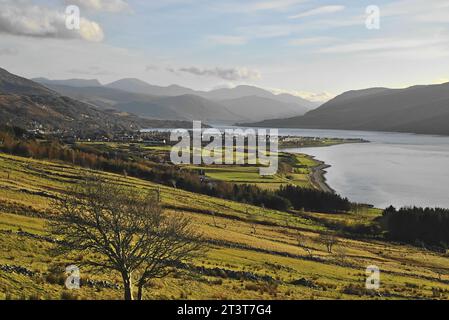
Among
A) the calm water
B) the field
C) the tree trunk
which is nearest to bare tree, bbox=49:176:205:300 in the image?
the tree trunk

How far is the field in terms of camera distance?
25.9 m

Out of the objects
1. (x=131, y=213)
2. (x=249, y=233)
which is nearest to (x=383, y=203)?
(x=249, y=233)

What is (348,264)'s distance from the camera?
49188 mm

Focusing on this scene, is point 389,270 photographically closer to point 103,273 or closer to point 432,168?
point 103,273

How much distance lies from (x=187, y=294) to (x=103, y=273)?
5.80 metres

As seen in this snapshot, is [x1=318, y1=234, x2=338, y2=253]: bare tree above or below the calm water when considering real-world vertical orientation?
below

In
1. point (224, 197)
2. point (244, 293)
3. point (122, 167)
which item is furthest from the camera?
point (122, 167)

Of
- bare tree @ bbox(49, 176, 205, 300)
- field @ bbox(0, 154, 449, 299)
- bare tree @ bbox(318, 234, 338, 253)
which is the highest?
bare tree @ bbox(49, 176, 205, 300)

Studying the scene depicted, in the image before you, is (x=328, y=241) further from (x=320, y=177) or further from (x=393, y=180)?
(x=393, y=180)

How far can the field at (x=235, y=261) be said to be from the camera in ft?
84.9

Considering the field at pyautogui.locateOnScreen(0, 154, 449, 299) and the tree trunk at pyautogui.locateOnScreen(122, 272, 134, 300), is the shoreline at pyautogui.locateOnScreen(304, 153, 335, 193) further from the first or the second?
the tree trunk at pyautogui.locateOnScreen(122, 272, 134, 300)

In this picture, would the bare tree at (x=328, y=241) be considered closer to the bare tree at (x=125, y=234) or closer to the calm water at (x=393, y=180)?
the bare tree at (x=125, y=234)

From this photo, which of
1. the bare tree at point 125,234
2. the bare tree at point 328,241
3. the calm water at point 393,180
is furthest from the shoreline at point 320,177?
the bare tree at point 125,234
